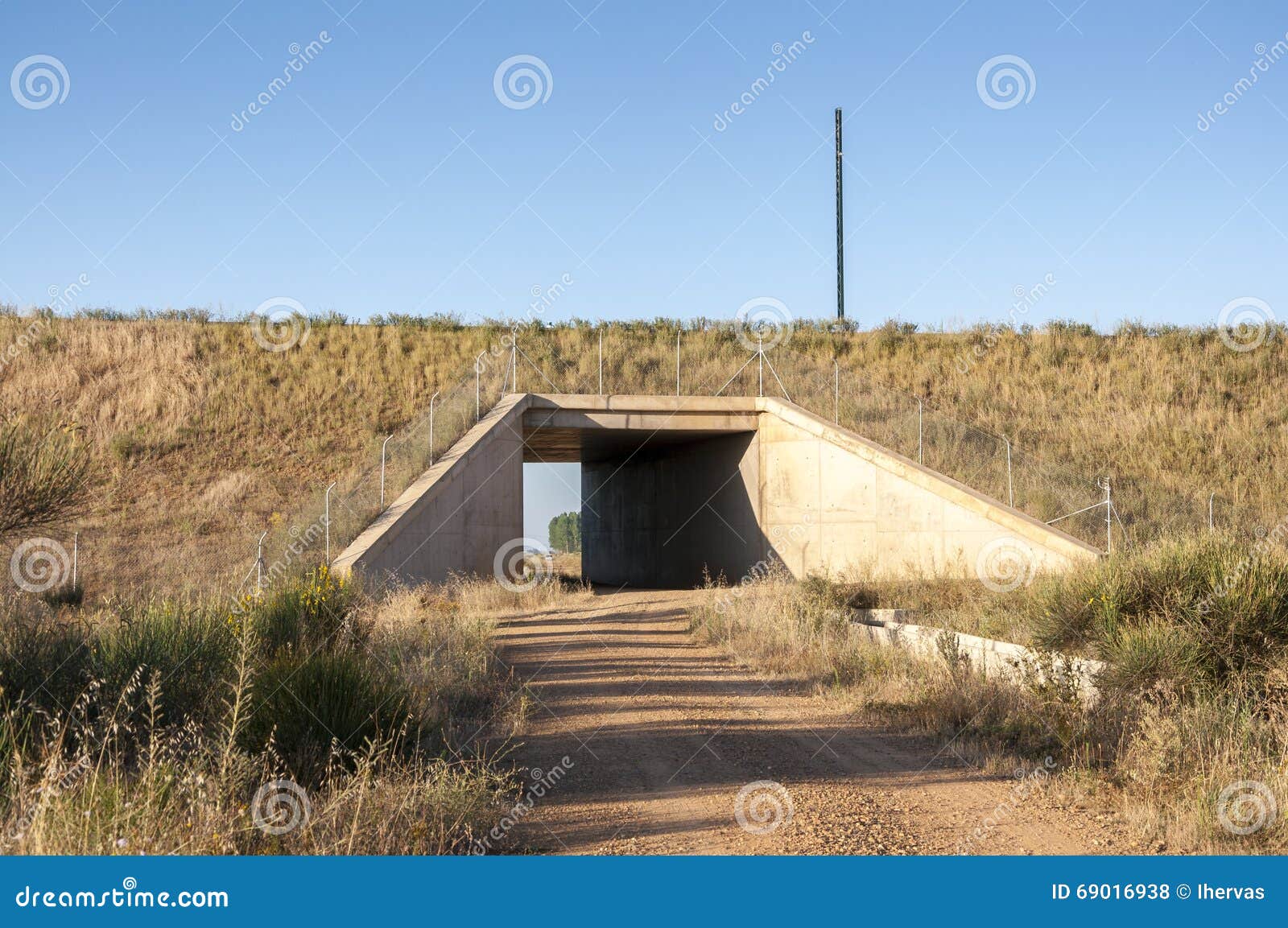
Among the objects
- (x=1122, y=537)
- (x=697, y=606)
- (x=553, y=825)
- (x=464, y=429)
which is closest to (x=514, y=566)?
(x=464, y=429)

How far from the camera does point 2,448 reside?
8.79 m

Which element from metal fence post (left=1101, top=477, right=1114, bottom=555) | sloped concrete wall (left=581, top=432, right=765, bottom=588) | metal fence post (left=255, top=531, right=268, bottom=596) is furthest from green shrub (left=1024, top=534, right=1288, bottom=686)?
sloped concrete wall (left=581, top=432, right=765, bottom=588)

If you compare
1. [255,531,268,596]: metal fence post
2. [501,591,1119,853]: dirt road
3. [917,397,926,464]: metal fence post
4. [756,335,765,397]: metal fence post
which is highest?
[756,335,765,397]: metal fence post

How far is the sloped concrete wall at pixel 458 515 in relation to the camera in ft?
60.2

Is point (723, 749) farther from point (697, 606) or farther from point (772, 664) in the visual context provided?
point (697, 606)

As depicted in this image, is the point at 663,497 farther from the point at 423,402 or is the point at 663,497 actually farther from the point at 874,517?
the point at 874,517

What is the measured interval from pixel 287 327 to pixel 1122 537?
23218 mm

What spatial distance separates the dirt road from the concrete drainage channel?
1516 mm

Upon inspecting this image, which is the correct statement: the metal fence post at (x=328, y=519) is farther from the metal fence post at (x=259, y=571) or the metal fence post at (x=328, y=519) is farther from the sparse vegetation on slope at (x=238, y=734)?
the sparse vegetation on slope at (x=238, y=734)

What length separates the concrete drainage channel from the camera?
9.72 metres

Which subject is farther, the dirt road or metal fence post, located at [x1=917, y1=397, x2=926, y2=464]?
metal fence post, located at [x1=917, y1=397, x2=926, y2=464]

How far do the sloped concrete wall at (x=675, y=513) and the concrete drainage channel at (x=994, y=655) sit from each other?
10923 mm

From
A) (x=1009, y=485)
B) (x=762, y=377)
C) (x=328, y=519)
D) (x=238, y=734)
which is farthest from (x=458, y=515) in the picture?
(x=238, y=734)

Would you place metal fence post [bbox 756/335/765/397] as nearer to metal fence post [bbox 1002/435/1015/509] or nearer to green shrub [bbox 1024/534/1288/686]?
metal fence post [bbox 1002/435/1015/509]
